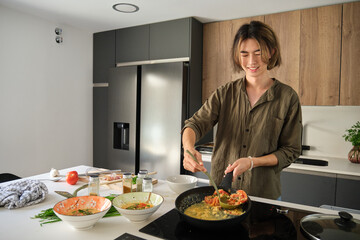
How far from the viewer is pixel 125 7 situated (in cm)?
267

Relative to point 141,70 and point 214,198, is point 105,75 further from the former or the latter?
point 214,198

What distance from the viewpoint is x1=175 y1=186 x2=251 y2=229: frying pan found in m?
0.88

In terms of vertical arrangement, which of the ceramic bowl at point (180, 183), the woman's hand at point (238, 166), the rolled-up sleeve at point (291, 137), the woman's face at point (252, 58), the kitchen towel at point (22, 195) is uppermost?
the woman's face at point (252, 58)

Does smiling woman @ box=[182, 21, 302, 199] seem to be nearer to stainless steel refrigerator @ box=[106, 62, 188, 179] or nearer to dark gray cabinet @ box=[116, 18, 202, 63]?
stainless steel refrigerator @ box=[106, 62, 188, 179]

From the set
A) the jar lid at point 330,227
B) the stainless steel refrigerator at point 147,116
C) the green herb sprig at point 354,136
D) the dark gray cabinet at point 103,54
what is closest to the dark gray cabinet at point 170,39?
the stainless steel refrigerator at point 147,116

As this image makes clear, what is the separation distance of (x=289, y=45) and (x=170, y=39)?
1255mm

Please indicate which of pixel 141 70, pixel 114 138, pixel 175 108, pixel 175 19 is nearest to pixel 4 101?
pixel 114 138

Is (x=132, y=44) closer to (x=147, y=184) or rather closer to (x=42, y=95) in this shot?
(x=42, y=95)

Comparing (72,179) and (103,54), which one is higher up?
(103,54)

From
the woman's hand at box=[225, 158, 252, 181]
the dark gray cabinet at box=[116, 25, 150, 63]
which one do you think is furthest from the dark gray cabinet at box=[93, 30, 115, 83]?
the woman's hand at box=[225, 158, 252, 181]

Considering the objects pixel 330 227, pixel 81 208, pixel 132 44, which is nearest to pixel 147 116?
pixel 132 44

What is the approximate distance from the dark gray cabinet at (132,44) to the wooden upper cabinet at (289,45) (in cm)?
148

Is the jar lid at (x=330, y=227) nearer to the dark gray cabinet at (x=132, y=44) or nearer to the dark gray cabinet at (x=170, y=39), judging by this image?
the dark gray cabinet at (x=170, y=39)

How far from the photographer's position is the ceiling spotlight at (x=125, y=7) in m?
2.62
